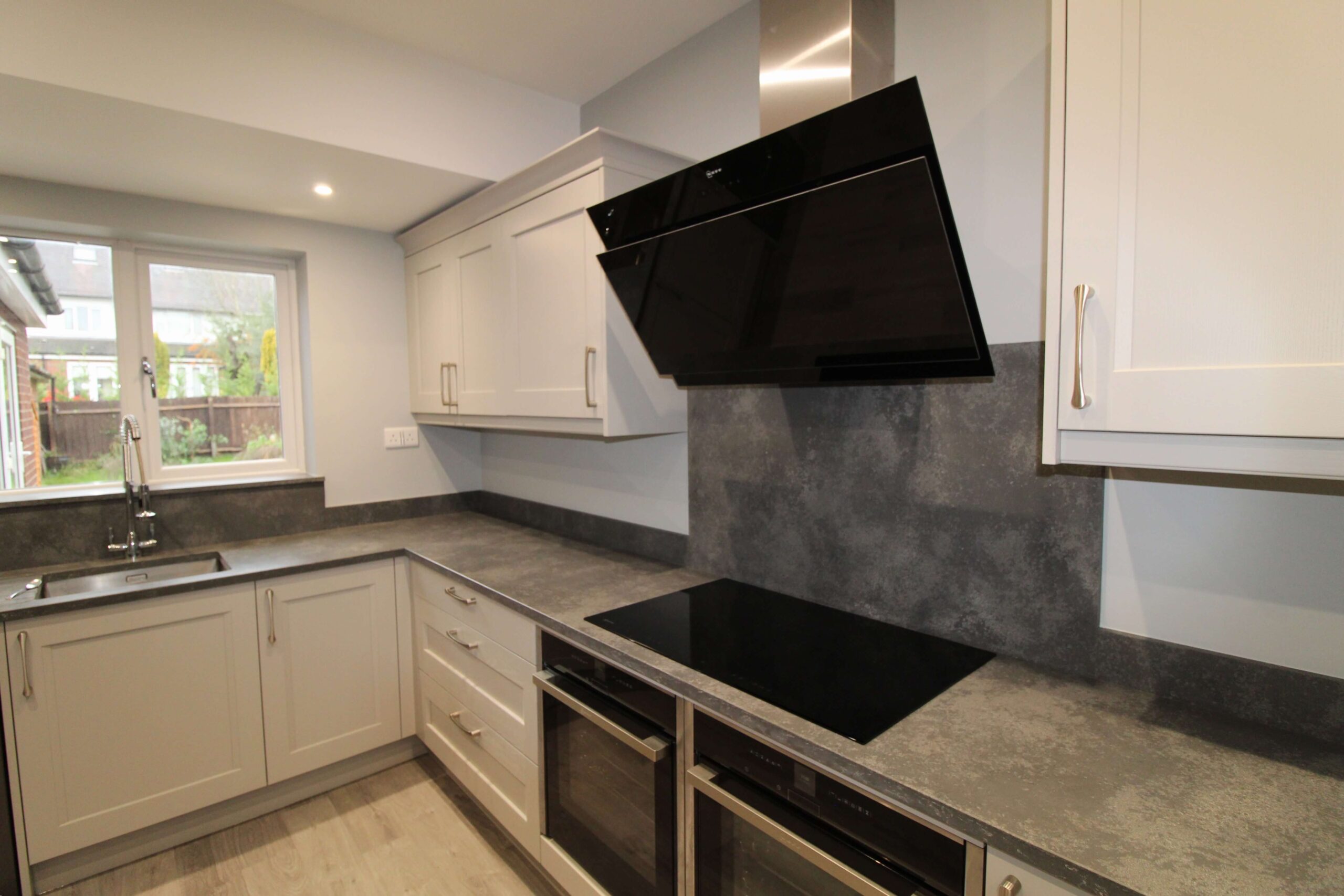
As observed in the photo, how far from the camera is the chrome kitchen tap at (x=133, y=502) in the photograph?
7.24 ft

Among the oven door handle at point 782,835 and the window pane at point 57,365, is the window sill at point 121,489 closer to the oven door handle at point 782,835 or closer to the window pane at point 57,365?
the window pane at point 57,365

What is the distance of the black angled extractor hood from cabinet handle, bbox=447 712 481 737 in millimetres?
1348

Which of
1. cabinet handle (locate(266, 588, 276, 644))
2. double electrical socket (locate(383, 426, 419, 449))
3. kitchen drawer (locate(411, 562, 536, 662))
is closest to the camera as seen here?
kitchen drawer (locate(411, 562, 536, 662))

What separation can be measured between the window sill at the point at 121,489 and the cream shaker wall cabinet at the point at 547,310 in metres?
0.80

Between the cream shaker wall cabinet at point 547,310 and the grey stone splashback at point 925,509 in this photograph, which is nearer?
the grey stone splashback at point 925,509

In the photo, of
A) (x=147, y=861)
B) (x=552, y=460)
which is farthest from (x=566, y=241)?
(x=147, y=861)

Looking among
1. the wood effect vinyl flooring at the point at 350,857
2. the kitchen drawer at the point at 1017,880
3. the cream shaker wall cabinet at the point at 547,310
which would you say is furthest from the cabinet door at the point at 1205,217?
the wood effect vinyl flooring at the point at 350,857

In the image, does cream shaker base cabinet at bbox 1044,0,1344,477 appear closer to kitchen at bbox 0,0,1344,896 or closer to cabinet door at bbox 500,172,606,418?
kitchen at bbox 0,0,1344,896

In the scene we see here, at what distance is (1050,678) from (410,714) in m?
2.18

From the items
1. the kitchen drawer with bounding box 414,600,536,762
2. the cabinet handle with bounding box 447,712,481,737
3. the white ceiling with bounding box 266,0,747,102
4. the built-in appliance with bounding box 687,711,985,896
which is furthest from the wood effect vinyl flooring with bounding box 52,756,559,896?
the white ceiling with bounding box 266,0,747,102

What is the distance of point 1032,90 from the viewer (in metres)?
1.21

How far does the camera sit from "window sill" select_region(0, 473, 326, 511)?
212cm

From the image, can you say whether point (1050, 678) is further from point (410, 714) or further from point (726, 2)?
point (410, 714)

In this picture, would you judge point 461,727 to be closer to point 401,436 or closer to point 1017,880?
point 401,436
